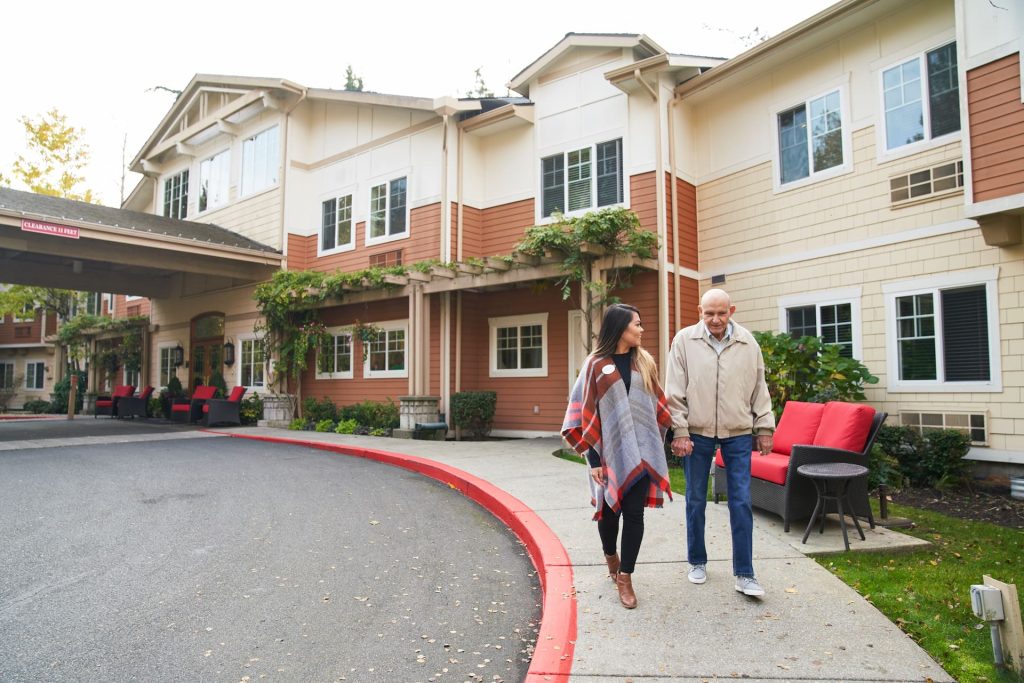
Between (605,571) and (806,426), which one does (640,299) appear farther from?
(605,571)

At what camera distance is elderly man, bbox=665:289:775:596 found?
366 cm

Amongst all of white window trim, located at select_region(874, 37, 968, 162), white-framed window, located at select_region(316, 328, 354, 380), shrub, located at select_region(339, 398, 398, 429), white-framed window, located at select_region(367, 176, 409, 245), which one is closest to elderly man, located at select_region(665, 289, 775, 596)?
white window trim, located at select_region(874, 37, 968, 162)

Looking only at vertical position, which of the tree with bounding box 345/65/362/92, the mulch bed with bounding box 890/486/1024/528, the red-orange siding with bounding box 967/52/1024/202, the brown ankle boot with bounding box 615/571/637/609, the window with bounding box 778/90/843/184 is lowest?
the mulch bed with bounding box 890/486/1024/528

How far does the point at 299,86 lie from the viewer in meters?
15.6

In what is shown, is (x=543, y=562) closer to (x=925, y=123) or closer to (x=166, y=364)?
(x=925, y=123)

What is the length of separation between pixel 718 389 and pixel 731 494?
23.6 inches

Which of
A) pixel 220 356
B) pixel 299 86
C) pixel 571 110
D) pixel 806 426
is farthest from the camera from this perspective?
pixel 220 356

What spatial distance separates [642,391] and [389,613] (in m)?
1.89

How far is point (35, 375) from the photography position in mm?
29500

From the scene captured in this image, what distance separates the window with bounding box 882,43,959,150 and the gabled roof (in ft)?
13.4

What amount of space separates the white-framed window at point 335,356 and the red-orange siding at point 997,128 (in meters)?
12.0

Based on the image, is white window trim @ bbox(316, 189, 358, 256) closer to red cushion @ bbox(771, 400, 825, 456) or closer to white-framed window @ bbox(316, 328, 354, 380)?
white-framed window @ bbox(316, 328, 354, 380)

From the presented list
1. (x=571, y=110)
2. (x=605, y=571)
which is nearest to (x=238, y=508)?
(x=605, y=571)

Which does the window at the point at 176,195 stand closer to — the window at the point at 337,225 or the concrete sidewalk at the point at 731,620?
the window at the point at 337,225
